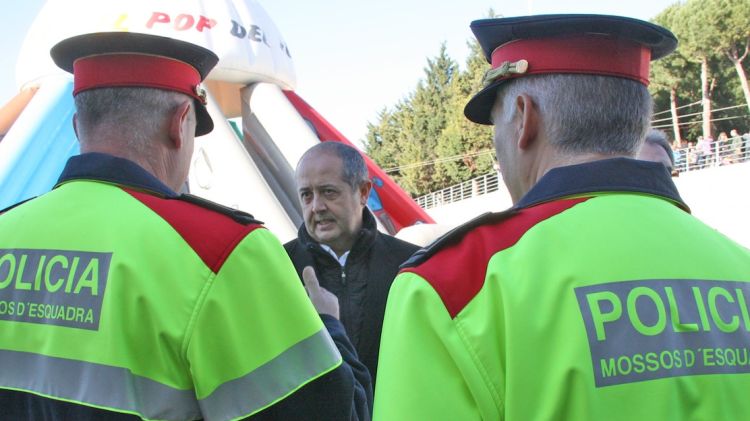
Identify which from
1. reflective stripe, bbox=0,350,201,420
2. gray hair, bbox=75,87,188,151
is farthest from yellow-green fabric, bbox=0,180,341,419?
gray hair, bbox=75,87,188,151

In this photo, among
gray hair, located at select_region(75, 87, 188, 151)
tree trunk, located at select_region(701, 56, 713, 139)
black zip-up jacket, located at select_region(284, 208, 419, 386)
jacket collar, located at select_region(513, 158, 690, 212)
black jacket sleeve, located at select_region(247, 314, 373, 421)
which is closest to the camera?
jacket collar, located at select_region(513, 158, 690, 212)

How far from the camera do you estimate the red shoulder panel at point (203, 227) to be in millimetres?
1461

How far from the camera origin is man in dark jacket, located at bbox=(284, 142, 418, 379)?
9.75 feet

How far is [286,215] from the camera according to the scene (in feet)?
21.7

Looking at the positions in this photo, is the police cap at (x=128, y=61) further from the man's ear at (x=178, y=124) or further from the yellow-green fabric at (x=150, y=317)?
the yellow-green fabric at (x=150, y=317)

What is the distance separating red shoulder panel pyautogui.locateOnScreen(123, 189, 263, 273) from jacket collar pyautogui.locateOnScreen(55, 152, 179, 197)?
0.07 feet

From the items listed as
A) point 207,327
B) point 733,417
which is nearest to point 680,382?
point 733,417

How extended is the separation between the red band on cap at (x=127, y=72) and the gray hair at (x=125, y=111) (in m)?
0.02

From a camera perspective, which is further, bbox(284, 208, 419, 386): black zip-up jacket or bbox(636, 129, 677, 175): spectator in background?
bbox(636, 129, 677, 175): spectator in background

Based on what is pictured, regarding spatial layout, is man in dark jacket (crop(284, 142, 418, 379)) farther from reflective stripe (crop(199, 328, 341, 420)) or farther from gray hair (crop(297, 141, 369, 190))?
reflective stripe (crop(199, 328, 341, 420))

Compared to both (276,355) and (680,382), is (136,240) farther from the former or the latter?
(680,382)

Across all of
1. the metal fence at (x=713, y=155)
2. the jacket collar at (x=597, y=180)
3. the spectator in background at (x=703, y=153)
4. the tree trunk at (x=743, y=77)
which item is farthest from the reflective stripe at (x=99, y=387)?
the tree trunk at (x=743, y=77)

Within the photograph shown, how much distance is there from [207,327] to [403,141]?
103ft

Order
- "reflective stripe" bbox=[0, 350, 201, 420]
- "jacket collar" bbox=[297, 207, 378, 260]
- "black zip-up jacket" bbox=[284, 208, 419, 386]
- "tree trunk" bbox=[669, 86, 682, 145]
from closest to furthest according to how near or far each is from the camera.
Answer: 1. "reflective stripe" bbox=[0, 350, 201, 420]
2. "black zip-up jacket" bbox=[284, 208, 419, 386]
3. "jacket collar" bbox=[297, 207, 378, 260]
4. "tree trunk" bbox=[669, 86, 682, 145]
